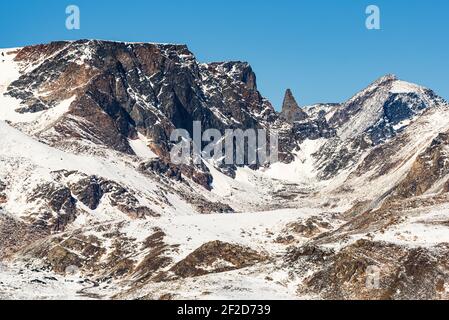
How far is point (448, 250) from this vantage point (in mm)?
122562

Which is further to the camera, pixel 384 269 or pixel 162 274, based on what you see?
pixel 162 274

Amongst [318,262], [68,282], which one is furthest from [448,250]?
[68,282]

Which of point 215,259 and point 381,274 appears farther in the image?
point 215,259

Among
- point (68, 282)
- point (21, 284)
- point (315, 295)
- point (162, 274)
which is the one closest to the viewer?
point (315, 295)

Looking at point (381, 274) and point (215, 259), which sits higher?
point (381, 274)

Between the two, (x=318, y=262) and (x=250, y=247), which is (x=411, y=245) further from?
(x=250, y=247)

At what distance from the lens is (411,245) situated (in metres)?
126

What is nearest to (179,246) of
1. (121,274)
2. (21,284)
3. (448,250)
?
(121,274)

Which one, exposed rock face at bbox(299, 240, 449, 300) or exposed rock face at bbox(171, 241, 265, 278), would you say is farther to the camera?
exposed rock face at bbox(171, 241, 265, 278)

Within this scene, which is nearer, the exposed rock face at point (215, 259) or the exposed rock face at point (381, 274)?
the exposed rock face at point (381, 274)
